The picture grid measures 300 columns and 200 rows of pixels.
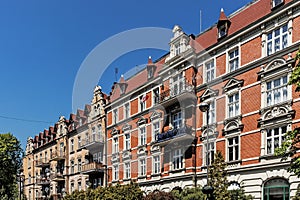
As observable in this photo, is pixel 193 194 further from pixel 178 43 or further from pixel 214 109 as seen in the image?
pixel 178 43

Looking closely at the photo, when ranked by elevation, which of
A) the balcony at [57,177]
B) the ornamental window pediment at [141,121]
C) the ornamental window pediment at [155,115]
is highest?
the ornamental window pediment at [155,115]

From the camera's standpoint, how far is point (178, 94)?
24344 millimetres

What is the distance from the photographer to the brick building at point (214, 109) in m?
18.1

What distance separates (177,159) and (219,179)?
266 inches

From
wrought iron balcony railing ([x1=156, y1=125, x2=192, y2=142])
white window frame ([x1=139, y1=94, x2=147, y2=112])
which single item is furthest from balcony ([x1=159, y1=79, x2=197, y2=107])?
white window frame ([x1=139, y1=94, x2=147, y2=112])

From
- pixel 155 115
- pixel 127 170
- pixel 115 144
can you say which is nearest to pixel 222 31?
pixel 155 115

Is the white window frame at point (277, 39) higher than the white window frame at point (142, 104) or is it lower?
higher

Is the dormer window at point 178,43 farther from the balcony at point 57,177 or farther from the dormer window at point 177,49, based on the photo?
the balcony at point 57,177

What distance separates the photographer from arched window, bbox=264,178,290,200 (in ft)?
57.3

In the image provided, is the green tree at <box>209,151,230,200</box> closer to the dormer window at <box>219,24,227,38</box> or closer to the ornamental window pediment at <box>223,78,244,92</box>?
the ornamental window pediment at <box>223,78,244,92</box>

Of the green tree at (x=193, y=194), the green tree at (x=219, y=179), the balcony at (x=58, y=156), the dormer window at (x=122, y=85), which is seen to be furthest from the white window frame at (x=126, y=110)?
the balcony at (x=58, y=156)

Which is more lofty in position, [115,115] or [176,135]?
[115,115]

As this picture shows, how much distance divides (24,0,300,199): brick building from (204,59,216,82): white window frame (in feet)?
0.23

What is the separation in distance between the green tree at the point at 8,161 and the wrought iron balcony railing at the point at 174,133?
2843cm
